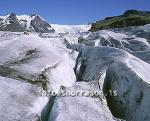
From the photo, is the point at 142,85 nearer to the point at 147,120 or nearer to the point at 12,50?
the point at 147,120

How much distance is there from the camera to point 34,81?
1605 cm

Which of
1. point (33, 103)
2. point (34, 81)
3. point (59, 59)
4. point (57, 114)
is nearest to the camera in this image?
point (57, 114)

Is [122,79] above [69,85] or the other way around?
above

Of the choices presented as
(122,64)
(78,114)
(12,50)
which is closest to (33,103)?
(78,114)

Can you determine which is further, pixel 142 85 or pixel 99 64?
pixel 99 64

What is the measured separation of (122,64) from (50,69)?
4.57 m

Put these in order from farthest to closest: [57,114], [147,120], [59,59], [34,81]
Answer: [59,59]
[34,81]
[147,120]
[57,114]

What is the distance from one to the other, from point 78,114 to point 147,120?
3887mm

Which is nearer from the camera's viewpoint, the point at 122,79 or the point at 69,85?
the point at 122,79

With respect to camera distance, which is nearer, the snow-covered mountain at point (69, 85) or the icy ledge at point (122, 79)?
the snow-covered mountain at point (69, 85)

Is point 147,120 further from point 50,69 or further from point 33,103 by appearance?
point 50,69

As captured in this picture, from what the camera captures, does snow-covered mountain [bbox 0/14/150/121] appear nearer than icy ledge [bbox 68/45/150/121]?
Yes

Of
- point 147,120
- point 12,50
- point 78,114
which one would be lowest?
point 147,120

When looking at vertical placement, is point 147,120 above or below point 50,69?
below
